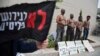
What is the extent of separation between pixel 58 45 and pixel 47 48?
0.43 ft

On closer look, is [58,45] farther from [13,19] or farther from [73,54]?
[13,19]

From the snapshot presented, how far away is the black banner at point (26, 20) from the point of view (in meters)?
1.99

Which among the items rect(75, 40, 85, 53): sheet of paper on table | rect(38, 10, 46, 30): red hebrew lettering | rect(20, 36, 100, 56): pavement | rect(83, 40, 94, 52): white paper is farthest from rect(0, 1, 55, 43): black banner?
A: rect(83, 40, 94, 52): white paper

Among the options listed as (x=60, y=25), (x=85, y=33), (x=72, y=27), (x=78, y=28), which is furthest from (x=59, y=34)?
(x=85, y=33)

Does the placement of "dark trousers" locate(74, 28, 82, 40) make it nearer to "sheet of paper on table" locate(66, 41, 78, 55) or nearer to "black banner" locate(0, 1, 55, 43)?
"sheet of paper on table" locate(66, 41, 78, 55)

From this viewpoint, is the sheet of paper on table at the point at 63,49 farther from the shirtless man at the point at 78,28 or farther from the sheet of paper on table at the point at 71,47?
the shirtless man at the point at 78,28

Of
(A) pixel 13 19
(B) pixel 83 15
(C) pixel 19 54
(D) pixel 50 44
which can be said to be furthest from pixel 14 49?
(B) pixel 83 15

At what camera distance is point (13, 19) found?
203 cm

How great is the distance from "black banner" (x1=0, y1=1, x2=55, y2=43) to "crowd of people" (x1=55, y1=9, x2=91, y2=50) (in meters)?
0.20

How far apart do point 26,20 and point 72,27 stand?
0.68 m

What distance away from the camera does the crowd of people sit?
2.43 meters

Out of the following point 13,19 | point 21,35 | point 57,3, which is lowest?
point 21,35

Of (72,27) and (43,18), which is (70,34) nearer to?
(72,27)

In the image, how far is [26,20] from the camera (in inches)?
82.4
